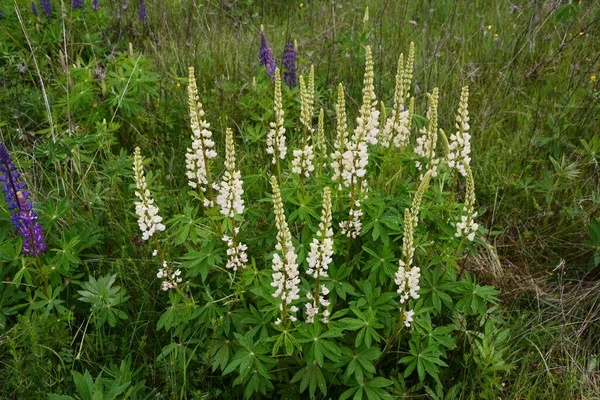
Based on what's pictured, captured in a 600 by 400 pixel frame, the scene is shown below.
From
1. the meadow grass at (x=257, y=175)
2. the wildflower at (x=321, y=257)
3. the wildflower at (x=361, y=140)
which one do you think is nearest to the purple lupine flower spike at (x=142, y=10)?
the meadow grass at (x=257, y=175)

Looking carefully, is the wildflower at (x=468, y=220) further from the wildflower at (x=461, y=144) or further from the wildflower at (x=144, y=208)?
the wildflower at (x=144, y=208)

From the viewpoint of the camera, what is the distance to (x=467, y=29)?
16.9 feet

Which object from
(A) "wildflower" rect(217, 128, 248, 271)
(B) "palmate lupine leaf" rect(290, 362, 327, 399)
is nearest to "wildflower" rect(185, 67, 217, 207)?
(A) "wildflower" rect(217, 128, 248, 271)

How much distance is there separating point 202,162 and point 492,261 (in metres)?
1.73

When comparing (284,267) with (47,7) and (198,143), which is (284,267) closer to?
(198,143)

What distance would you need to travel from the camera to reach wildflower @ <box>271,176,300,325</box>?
2.01 metres

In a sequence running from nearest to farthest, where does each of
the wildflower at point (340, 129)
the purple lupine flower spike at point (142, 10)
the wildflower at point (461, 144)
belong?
the wildflower at point (340, 129) → the wildflower at point (461, 144) → the purple lupine flower spike at point (142, 10)

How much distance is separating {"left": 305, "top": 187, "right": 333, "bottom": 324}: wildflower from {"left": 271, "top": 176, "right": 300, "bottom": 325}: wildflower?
0.26 ft

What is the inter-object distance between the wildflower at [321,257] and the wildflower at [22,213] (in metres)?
1.36

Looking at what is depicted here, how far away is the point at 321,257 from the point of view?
2178 mm

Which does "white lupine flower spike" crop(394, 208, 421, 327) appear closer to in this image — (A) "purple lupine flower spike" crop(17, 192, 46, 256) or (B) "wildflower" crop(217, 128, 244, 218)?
(B) "wildflower" crop(217, 128, 244, 218)

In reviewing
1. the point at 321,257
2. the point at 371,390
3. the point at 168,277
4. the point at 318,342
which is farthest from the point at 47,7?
the point at 371,390

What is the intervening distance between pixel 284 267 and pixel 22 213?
135 centimetres

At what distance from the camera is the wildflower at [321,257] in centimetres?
206
